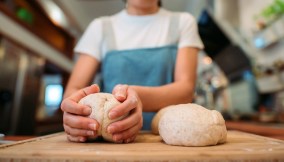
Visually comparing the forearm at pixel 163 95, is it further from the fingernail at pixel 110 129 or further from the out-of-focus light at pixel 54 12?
the out-of-focus light at pixel 54 12

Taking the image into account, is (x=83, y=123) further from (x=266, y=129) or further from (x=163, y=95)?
(x=266, y=129)

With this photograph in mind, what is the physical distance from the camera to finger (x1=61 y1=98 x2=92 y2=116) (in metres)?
0.52

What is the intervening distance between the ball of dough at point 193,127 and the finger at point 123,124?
8 centimetres

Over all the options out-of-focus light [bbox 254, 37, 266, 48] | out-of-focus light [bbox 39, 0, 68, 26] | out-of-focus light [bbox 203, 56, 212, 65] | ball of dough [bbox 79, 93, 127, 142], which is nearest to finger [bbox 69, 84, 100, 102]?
ball of dough [bbox 79, 93, 127, 142]

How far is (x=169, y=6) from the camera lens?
3.77 metres

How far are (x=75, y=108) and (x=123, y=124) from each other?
12 centimetres

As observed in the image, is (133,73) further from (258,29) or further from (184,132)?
(258,29)

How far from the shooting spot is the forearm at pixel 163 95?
0.74m

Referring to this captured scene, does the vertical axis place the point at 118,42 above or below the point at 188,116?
above

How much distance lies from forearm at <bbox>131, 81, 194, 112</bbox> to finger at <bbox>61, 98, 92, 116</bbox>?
0.21 meters

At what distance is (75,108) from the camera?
0.52 m

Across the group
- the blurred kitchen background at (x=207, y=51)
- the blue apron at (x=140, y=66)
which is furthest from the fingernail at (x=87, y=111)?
the blurred kitchen background at (x=207, y=51)

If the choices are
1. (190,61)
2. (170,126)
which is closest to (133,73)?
(190,61)

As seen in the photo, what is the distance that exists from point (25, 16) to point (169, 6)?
7.33 ft
